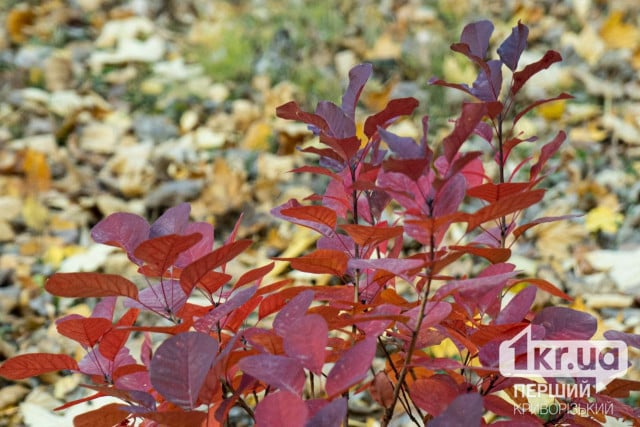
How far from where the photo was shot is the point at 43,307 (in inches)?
76.5

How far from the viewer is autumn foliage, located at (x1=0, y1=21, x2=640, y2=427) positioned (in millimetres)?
655

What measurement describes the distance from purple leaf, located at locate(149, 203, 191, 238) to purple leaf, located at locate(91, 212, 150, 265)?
0.08 feet

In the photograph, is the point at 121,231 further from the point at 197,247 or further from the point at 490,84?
the point at 490,84

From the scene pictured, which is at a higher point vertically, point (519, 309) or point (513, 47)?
point (513, 47)

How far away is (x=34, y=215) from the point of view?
229 cm

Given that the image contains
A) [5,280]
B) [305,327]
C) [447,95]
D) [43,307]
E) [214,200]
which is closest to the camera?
[305,327]

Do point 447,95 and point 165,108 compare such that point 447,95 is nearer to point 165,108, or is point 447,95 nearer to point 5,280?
point 165,108

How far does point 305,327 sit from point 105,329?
0.26 metres

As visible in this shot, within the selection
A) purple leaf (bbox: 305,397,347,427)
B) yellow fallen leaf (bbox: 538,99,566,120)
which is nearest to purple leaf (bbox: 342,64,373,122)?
purple leaf (bbox: 305,397,347,427)

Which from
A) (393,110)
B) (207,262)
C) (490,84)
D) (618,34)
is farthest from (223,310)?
(618,34)

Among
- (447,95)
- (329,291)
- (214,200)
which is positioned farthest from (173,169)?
(329,291)

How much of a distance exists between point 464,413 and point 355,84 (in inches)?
14.1

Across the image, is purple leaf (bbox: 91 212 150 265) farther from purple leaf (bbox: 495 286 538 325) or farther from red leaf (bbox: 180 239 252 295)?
purple leaf (bbox: 495 286 538 325)

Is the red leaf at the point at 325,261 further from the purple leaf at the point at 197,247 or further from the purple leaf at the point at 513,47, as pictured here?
the purple leaf at the point at 513,47
